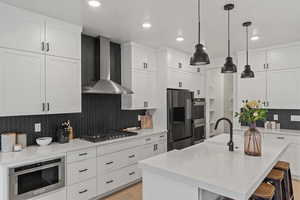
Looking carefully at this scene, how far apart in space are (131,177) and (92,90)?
5.52 feet

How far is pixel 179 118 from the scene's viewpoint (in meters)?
4.23

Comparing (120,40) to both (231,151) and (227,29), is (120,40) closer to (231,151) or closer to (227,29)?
(227,29)

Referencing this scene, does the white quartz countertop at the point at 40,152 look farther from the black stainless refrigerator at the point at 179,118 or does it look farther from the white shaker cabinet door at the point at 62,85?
the black stainless refrigerator at the point at 179,118

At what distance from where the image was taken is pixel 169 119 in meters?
4.02

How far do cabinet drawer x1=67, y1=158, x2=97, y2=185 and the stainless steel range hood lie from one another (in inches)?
43.8

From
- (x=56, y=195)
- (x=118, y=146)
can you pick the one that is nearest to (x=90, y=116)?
(x=118, y=146)

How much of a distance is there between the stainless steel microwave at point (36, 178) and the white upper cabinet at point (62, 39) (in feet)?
4.84

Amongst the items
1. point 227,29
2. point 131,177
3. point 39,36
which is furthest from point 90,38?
point 131,177

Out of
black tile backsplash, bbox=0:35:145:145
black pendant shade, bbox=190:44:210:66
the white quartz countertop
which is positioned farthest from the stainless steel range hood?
black pendant shade, bbox=190:44:210:66

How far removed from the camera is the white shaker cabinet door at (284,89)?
373 cm

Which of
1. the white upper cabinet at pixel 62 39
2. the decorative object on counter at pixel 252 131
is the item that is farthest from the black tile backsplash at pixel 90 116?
the decorative object on counter at pixel 252 131

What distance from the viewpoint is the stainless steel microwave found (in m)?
2.05

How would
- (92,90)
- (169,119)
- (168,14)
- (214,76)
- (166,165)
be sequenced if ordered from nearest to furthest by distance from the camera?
(166,165) → (168,14) → (92,90) → (169,119) → (214,76)

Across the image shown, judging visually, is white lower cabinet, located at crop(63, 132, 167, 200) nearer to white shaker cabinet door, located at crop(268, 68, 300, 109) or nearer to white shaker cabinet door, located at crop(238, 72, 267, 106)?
white shaker cabinet door, located at crop(238, 72, 267, 106)
